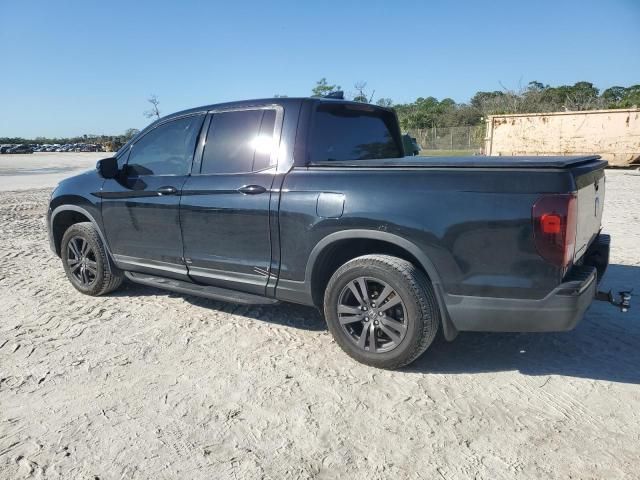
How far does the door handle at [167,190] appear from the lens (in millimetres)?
4266

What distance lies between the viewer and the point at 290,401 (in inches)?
120

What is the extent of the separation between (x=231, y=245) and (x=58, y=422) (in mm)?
1694

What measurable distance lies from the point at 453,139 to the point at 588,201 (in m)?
36.0

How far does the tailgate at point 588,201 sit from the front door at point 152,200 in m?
3.01

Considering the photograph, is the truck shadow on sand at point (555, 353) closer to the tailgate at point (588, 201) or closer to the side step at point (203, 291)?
the tailgate at point (588, 201)

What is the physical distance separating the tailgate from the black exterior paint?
0.03 meters

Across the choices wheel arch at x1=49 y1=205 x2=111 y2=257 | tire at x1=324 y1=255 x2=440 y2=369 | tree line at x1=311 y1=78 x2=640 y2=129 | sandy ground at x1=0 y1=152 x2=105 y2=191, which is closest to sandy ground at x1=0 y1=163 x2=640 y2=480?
tire at x1=324 y1=255 x2=440 y2=369

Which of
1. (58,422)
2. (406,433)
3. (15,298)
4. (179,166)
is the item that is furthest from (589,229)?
(15,298)

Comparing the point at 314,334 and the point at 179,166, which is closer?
the point at 314,334

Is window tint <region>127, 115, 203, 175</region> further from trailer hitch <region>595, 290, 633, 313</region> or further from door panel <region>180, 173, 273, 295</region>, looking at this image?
trailer hitch <region>595, 290, 633, 313</region>

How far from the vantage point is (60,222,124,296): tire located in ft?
16.3

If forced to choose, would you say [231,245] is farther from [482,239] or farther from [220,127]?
[482,239]

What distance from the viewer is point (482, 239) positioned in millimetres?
2918

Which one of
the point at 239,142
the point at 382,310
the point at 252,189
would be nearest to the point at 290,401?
the point at 382,310
